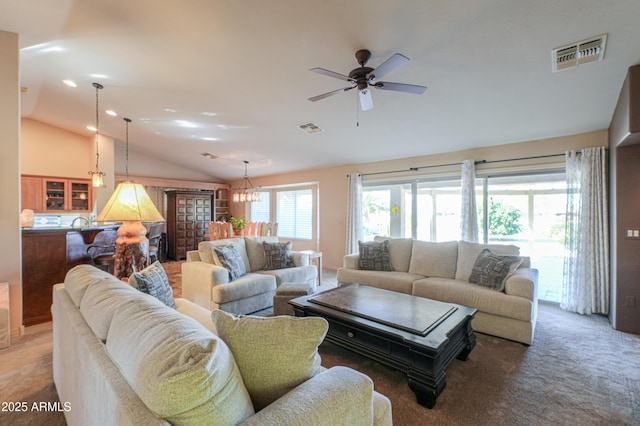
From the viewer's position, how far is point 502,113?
3451 mm

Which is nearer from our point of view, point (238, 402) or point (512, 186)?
point (238, 402)

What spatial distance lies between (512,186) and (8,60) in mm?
6410

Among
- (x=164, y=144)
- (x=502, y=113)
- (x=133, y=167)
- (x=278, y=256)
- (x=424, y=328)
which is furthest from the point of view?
(x=133, y=167)

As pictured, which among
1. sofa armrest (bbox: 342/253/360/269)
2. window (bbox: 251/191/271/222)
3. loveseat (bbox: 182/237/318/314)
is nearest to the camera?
loveseat (bbox: 182/237/318/314)

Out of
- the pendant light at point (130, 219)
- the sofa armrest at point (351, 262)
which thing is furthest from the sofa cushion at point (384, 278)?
the pendant light at point (130, 219)

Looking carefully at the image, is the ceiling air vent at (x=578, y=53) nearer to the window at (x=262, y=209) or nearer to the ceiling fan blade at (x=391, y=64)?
the ceiling fan blade at (x=391, y=64)

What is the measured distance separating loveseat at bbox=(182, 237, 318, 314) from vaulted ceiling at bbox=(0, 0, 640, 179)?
2.11 m

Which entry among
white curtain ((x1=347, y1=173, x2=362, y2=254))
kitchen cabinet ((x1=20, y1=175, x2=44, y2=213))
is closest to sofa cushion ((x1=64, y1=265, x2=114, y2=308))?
white curtain ((x1=347, y1=173, x2=362, y2=254))

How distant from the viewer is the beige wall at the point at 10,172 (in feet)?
8.94

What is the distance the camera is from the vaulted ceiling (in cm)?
217

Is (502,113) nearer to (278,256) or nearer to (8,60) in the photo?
(278,256)

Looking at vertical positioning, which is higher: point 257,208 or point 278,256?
point 257,208

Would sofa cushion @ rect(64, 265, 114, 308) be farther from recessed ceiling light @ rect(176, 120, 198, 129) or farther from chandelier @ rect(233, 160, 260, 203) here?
chandelier @ rect(233, 160, 260, 203)

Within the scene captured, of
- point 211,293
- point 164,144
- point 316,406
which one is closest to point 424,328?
point 316,406
